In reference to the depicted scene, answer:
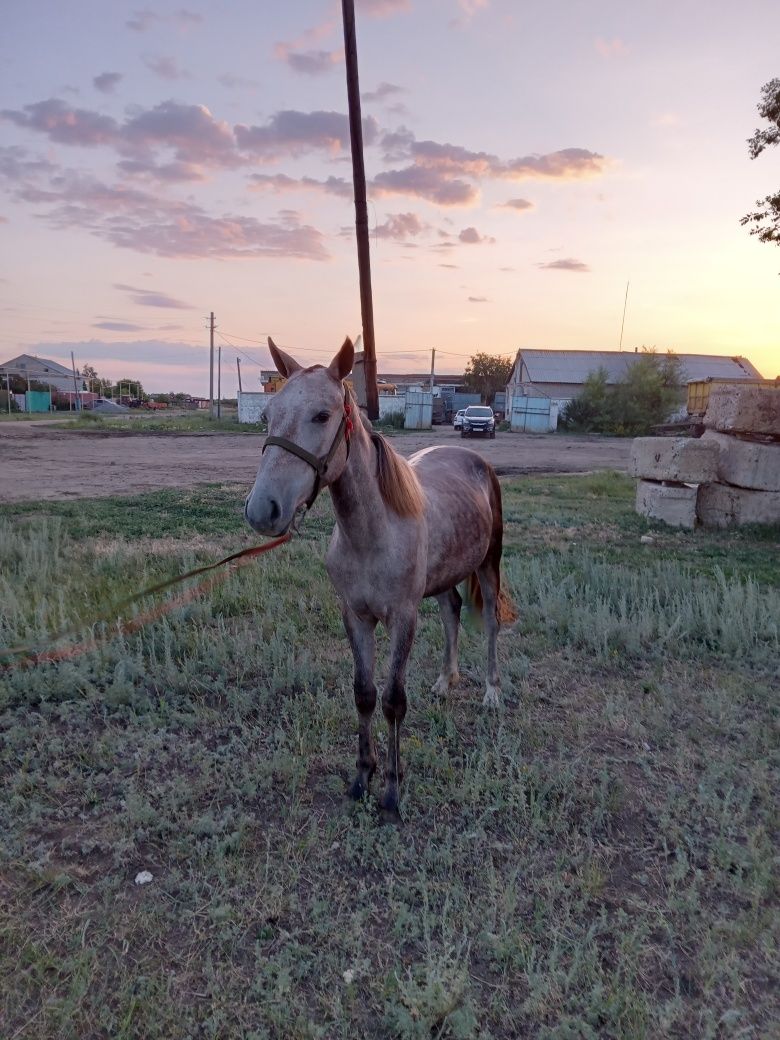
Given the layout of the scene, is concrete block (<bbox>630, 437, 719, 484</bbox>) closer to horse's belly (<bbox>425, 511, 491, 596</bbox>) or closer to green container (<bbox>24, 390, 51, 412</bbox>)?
horse's belly (<bbox>425, 511, 491, 596</bbox>)

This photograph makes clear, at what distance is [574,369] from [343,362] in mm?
57504

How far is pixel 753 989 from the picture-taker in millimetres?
2434

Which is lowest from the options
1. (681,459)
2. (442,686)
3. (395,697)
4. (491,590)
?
(442,686)

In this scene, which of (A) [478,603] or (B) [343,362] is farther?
(A) [478,603]

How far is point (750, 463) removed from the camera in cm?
1059

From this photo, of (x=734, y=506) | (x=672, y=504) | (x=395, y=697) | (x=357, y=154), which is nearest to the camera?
(x=395, y=697)

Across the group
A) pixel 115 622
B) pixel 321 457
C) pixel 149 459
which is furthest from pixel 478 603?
pixel 149 459

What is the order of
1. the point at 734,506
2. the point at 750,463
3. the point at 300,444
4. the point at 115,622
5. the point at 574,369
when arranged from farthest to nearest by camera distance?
1. the point at 574,369
2. the point at 734,506
3. the point at 750,463
4. the point at 115,622
5. the point at 300,444

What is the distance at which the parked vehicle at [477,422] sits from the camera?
3553cm

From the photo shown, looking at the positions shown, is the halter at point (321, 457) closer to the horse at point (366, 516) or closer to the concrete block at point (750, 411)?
the horse at point (366, 516)

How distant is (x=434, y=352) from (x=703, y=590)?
205 ft

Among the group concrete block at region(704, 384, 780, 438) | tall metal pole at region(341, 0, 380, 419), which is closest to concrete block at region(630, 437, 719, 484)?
concrete block at region(704, 384, 780, 438)

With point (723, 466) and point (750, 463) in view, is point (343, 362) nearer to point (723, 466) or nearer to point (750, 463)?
point (750, 463)

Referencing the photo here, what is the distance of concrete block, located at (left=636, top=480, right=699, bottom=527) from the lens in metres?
11.1
